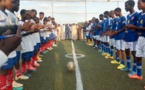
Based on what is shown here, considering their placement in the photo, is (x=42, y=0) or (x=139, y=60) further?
(x=42, y=0)

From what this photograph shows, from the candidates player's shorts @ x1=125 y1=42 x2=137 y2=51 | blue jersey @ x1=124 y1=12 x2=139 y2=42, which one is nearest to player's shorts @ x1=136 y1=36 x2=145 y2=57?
player's shorts @ x1=125 y1=42 x2=137 y2=51

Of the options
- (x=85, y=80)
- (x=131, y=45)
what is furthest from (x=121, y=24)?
(x=85, y=80)

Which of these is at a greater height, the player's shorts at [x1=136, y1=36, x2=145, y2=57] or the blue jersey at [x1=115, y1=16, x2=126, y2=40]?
the blue jersey at [x1=115, y1=16, x2=126, y2=40]

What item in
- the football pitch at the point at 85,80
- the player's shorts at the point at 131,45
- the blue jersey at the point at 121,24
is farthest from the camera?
the blue jersey at the point at 121,24

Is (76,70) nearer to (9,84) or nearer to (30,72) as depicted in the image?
(30,72)

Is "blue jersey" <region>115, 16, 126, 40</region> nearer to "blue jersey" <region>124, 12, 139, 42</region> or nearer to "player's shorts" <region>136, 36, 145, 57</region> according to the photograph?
"blue jersey" <region>124, 12, 139, 42</region>

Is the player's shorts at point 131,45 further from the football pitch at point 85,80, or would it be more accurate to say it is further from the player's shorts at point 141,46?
the football pitch at point 85,80

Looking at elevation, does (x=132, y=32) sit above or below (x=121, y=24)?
below

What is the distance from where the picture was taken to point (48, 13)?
26.0 metres

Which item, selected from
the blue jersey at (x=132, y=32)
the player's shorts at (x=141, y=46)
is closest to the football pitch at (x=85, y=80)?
the player's shorts at (x=141, y=46)

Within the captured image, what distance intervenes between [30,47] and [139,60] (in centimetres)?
286

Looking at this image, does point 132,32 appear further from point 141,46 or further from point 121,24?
point 121,24

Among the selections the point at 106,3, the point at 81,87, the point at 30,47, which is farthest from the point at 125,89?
the point at 106,3

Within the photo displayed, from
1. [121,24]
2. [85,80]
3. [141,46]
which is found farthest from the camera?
[121,24]
